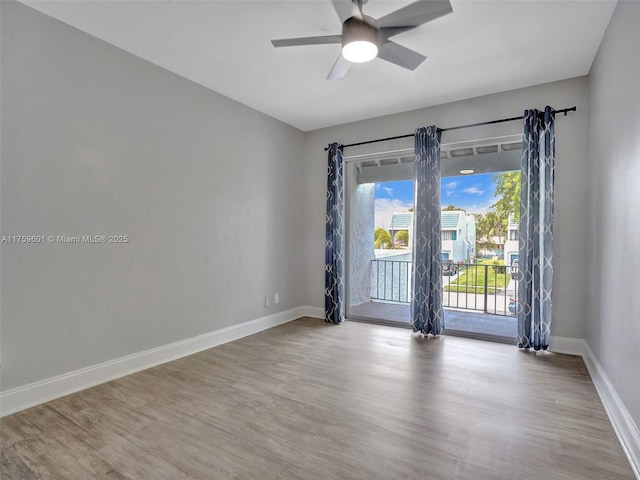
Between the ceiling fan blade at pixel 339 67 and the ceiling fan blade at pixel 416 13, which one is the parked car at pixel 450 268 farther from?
the ceiling fan blade at pixel 416 13

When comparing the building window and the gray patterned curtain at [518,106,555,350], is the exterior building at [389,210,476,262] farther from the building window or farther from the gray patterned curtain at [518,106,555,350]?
the gray patterned curtain at [518,106,555,350]

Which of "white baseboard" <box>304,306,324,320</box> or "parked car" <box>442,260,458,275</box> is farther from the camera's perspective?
"white baseboard" <box>304,306,324,320</box>

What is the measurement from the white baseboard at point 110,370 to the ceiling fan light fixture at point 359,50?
289 cm

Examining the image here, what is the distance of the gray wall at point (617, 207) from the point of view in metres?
1.82

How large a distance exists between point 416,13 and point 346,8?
16.7 inches

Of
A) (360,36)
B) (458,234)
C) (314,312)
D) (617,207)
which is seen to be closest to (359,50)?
(360,36)

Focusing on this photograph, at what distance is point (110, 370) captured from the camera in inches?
105

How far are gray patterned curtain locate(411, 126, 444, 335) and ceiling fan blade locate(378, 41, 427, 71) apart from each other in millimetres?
1490

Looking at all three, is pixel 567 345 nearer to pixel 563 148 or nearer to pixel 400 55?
pixel 563 148

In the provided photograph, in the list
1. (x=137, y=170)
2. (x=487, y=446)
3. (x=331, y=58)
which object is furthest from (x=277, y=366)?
(x=331, y=58)

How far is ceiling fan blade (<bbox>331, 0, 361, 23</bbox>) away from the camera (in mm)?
1983

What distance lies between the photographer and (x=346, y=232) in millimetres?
4801

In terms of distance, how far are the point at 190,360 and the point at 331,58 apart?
3.03m

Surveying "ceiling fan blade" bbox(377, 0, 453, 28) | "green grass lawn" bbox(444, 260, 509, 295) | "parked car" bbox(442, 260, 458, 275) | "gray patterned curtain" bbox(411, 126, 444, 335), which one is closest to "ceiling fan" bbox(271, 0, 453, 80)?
"ceiling fan blade" bbox(377, 0, 453, 28)
